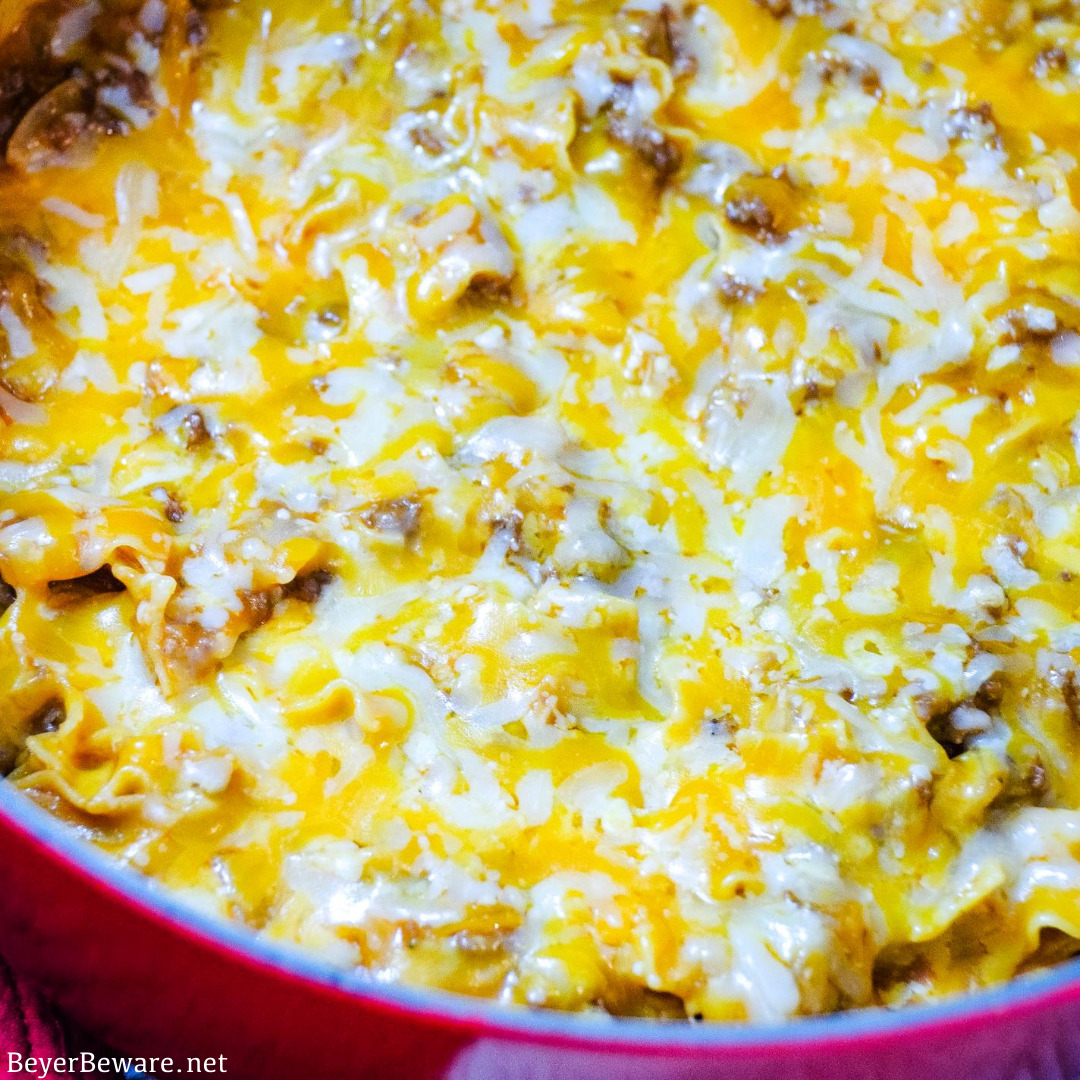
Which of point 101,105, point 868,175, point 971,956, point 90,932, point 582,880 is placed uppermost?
point 101,105

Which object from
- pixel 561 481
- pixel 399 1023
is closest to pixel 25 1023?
pixel 399 1023

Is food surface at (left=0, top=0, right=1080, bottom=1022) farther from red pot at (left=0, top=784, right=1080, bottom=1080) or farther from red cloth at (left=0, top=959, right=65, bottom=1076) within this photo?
red cloth at (left=0, top=959, right=65, bottom=1076)

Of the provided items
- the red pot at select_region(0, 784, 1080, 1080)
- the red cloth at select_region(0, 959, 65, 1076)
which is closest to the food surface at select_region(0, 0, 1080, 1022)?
the red pot at select_region(0, 784, 1080, 1080)

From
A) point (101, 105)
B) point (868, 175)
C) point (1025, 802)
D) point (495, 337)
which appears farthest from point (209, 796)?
point (868, 175)

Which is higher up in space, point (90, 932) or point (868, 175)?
point (868, 175)

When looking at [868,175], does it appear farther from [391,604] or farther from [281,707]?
[281,707]

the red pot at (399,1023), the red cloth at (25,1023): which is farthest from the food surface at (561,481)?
the red cloth at (25,1023)

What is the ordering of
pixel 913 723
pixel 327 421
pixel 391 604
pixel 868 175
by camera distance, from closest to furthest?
pixel 913 723 → pixel 391 604 → pixel 327 421 → pixel 868 175
